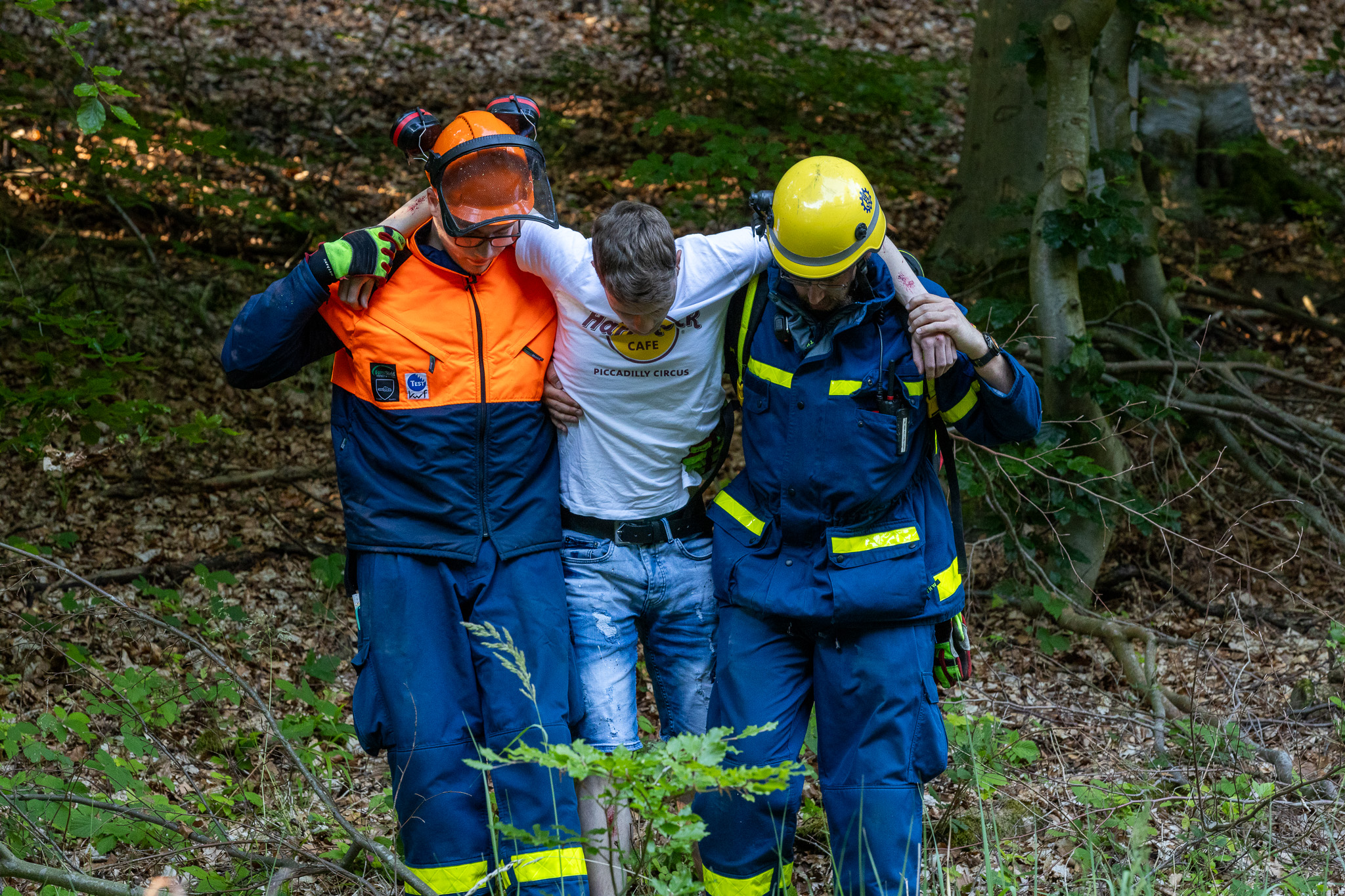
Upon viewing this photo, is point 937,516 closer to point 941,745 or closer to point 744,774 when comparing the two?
point 941,745

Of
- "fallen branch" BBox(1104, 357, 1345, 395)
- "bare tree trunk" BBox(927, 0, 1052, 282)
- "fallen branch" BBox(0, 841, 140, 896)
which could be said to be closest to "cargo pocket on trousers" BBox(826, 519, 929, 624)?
"fallen branch" BBox(0, 841, 140, 896)

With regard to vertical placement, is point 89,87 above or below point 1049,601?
above

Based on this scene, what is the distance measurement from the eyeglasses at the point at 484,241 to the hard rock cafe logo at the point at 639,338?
30 centimetres

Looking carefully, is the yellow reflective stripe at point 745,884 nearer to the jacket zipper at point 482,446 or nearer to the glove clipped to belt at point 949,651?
the glove clipped to belt at point 949,651

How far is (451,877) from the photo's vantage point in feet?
9.14

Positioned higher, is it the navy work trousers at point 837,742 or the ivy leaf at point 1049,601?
the navy work trousers at point 837,742

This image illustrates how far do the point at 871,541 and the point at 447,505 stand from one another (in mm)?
1136

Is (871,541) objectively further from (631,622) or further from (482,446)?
(482,446)

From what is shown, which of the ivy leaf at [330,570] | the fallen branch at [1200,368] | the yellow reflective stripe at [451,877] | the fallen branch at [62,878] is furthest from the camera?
the fallen branch at [1200,368]

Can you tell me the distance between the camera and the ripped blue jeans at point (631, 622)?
2996 millimetres

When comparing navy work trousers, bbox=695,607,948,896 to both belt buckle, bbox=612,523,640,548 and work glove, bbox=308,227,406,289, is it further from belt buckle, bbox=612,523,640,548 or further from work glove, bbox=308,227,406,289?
work glove, bbox=308,227,406,289

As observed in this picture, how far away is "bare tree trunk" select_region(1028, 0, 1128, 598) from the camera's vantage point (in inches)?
184

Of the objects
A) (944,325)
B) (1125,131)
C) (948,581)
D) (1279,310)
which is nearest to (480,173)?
(944,325)

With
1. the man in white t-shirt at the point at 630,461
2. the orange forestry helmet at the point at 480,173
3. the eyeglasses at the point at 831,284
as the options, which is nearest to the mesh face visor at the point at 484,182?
the orange forestry helmet at the point at 480,173
